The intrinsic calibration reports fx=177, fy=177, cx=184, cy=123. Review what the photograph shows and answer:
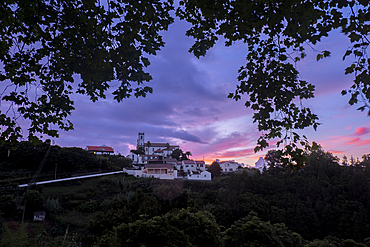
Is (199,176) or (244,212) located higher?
(199,176)

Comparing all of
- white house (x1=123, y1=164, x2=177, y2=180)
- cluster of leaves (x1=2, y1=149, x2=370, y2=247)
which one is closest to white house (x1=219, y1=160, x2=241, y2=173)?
white house (x1=123, y1=164, x2=177, y2=180)

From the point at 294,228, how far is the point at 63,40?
22267 mm

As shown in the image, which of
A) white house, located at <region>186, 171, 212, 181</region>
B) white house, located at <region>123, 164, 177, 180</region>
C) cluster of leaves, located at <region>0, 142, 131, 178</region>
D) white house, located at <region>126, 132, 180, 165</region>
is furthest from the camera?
white house, located at <region>126, 132, 180, 165</region>

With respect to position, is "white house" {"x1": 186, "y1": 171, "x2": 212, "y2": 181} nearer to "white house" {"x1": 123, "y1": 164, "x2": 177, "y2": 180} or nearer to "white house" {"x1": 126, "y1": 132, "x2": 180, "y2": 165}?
"white house" {"x1": 123, "y1": 164, "x2": 177, "y2": 180}

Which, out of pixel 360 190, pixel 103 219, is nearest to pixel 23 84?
pixel 103 219

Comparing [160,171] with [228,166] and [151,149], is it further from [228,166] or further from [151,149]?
[151,149]

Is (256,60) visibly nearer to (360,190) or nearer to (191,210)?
(191,210)

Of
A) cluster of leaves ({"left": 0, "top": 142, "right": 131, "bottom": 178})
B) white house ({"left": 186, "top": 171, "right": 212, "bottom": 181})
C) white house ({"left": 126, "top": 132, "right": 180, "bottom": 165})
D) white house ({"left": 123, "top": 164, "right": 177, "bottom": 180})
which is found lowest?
white house ({"left": 186, "top": 171, "right": 212, "bottom": 181})

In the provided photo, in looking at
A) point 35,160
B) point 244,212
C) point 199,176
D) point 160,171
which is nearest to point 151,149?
point 160,171

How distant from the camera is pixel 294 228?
1716 cm

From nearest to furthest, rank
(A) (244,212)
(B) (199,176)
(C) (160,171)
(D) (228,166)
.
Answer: (A) (244,212), (C) (160,171), (B) (199,176), (D) (228,166)

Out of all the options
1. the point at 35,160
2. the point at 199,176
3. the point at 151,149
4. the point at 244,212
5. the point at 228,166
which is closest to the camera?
the point at 244,212

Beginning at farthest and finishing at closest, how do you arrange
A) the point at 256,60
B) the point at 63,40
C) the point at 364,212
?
the point at 364,212, the point at 256,60, the point at 63,40

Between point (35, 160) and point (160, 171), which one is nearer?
point (35, 160)
